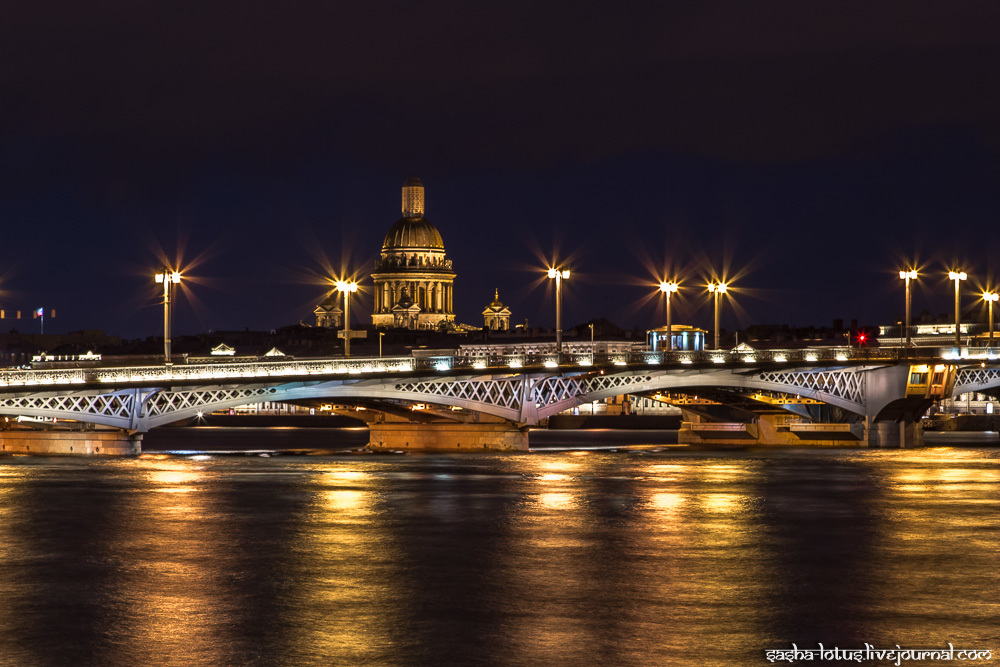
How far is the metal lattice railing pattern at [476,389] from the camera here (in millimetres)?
89938

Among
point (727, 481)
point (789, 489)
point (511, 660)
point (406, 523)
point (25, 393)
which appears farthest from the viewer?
point (25, 393)

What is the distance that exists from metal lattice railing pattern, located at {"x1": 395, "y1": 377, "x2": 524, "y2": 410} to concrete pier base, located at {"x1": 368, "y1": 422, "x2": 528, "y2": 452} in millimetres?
1685

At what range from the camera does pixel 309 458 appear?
277 feet

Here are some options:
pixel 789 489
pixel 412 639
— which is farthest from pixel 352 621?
pixel 789 489

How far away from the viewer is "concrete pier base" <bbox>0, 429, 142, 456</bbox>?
84.2 meters

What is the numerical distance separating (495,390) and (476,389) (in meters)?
6.72

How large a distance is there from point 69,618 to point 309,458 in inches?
2369

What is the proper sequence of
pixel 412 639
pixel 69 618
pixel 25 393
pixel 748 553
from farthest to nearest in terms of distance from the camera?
pixel 25 393, pixel 748 553, pixel 69 618, pixel 412 639

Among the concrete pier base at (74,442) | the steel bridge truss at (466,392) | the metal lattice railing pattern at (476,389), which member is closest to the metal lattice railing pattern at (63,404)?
the steel bridge truss at (466,392)

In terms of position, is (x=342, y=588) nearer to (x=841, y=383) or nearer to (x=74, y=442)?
(x=74, y=442)

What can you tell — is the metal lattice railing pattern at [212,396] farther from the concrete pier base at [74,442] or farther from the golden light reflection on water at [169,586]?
the golden light reflection on water at [169,586]

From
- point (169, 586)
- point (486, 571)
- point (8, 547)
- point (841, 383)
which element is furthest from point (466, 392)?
point (169, 586)

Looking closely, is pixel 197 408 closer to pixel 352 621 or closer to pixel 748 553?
pixel 748 553

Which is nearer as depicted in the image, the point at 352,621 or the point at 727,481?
the point at 352,621
